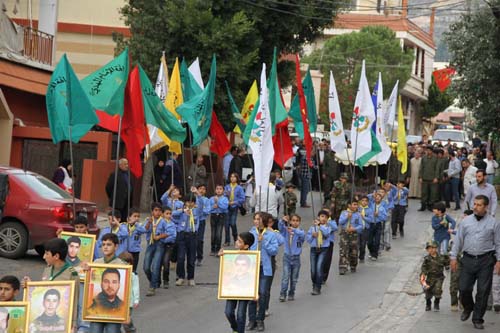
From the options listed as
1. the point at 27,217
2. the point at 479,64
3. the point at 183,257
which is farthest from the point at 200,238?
the point at 479,64

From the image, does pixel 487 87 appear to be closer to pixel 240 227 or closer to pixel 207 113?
pixel 240 227

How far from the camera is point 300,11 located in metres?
30.8

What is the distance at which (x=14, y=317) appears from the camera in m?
9.24

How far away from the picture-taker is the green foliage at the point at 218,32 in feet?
91.2

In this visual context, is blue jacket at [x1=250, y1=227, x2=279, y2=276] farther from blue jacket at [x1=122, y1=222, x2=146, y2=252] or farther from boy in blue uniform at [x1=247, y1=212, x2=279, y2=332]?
blue jacket at [x1=122, y1=222, x2=146, y2=252]

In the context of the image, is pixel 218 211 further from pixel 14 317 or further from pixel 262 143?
pixel 14 317

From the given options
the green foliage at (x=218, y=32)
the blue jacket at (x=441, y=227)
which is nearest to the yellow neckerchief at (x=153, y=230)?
the blue jacket at (x=441, y=227)

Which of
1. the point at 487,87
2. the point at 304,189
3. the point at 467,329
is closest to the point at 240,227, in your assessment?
the point at 304,189

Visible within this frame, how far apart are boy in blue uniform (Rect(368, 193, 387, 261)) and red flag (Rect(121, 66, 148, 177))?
597 cm

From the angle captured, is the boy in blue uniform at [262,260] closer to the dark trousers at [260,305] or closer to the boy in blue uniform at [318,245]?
the dark trousers at [260,305]

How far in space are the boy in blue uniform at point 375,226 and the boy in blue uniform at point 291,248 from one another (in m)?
4.97

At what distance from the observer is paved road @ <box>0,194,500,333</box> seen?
551 inches

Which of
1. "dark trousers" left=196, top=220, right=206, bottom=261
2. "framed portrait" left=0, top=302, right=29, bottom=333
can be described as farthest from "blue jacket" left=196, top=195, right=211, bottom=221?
"framed portrait" left=0, top=302, right=29, bottom=333

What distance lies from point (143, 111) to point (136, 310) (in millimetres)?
3383
